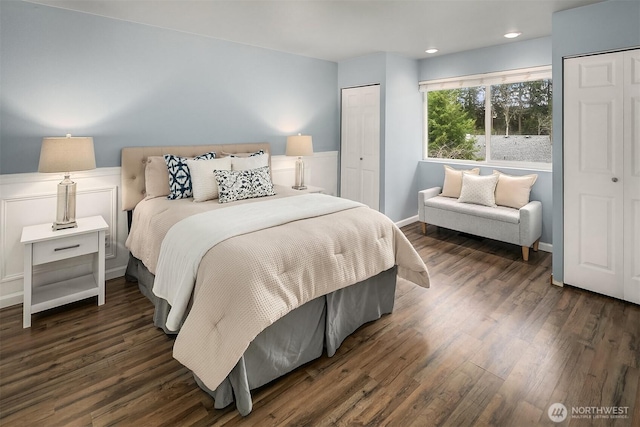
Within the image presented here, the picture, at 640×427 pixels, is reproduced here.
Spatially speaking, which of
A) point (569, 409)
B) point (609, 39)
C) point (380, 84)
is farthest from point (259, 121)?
point (569, 409)

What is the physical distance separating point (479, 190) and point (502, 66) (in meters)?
1.56

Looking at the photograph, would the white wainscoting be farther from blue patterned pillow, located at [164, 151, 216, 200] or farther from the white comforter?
the white comforter

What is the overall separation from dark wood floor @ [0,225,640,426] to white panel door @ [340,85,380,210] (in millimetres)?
2317

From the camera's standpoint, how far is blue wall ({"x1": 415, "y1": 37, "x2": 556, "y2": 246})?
4062mm

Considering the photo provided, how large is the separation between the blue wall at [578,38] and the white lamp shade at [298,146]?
263cm

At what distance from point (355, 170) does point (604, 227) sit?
3.06 m

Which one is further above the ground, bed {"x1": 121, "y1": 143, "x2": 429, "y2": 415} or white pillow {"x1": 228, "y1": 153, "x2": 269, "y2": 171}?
white pillow {"x1": 228, "y1": 153, "x2": 269, "y2": 171}

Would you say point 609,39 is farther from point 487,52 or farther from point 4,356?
point 4,356

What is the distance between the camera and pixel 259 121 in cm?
442

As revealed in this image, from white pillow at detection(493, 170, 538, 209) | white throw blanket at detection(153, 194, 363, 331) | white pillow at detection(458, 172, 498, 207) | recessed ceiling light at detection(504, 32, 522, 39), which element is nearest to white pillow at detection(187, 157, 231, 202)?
white throw blanket at detection(153, 194, 363, 331)

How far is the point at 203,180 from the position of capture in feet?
10.3

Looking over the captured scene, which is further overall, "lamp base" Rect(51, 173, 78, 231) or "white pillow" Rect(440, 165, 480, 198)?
"white pillow" Rect(440, 165, 480, 198)

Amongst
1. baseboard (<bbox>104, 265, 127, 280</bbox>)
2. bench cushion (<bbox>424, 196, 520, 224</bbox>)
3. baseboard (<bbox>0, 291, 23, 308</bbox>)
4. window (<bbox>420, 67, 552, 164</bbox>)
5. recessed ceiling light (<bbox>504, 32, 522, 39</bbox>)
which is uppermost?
recessed ceiling light (<bbox>504, 32, 522, 39</bbox>)

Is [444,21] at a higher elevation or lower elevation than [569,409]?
higher
